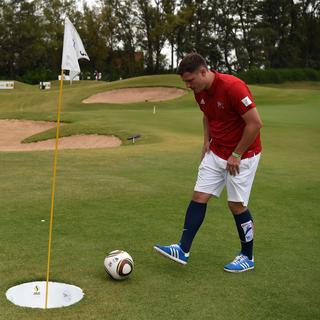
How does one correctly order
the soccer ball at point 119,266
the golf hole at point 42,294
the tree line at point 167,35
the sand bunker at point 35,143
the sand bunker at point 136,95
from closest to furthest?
the golf hole at point 42,294 < the soccer ball at point 119,266 < the sand bunker at point 35,143 < the sand bunker at point 136,95 < the tree line at point 167,35

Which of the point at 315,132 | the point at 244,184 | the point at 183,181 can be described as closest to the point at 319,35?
the point at 315,132

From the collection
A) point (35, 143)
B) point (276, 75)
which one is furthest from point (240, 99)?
point (276, 75)

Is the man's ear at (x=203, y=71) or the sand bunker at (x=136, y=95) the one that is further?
the sand bunker at (x=136, y=95)

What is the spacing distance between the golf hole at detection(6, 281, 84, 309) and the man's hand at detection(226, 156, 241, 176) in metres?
1.87

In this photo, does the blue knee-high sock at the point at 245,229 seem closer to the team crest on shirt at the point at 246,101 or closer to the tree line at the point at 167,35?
the team crest on shirt at the point at 246,101

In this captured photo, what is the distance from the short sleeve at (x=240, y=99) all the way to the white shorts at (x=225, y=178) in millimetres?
561

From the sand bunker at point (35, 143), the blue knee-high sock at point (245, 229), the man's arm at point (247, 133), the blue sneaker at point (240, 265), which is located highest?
the man's arm at point (247, 133)

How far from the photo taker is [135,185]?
32.9 ft

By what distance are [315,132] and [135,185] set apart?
12613 mm

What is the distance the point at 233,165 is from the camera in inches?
215

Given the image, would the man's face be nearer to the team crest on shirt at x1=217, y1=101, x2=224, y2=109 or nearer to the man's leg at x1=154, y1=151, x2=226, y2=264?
the team crest on shirt at x1=217, y1=101, x2=224, y2=109

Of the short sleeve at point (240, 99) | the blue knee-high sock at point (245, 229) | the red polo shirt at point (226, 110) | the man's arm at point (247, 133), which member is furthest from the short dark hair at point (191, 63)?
the blue knee-high sock at point (245, 229)

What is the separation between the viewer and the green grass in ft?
15.8

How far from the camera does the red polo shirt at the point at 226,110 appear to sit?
5328 mm
